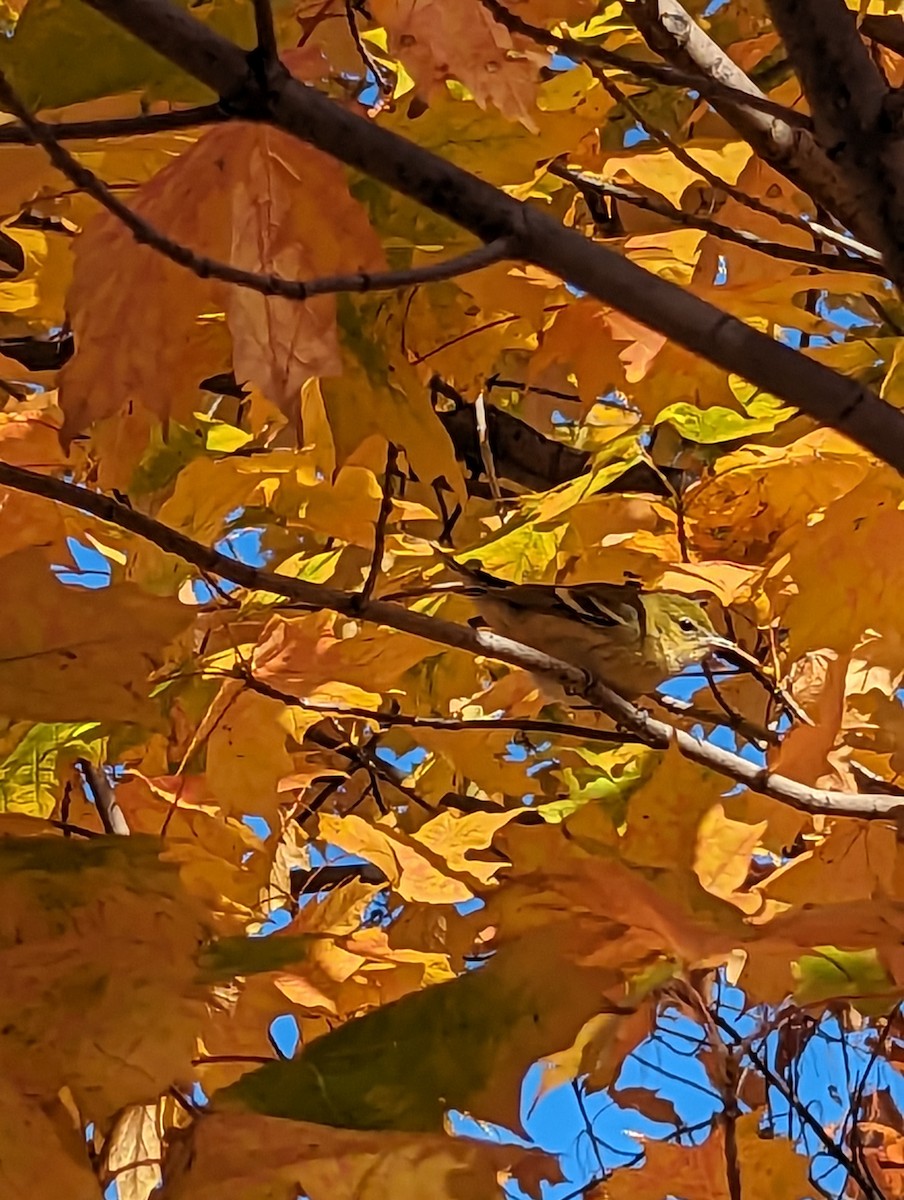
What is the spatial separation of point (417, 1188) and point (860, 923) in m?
0.28

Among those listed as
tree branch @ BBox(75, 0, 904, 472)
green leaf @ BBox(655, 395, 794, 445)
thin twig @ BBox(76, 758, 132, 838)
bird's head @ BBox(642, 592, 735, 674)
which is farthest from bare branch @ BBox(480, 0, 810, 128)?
bird's head @ BBox(642, 592, 735, 674)

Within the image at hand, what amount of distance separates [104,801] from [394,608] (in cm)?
43

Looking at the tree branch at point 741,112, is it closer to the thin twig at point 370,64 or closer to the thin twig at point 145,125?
the thin twig at point 370,64

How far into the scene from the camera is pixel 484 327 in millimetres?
1046

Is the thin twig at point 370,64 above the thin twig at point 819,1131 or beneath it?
above

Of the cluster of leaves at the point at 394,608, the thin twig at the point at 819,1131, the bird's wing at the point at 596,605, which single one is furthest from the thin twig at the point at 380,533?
the bird's wing at the point at 596,605

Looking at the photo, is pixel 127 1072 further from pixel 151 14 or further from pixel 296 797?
pixel 296 797

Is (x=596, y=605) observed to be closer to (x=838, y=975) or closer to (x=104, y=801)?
(x=104, y=801)

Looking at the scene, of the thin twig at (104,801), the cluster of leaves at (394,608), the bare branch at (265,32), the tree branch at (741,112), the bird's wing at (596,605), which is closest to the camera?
the bare branch at (265,32)

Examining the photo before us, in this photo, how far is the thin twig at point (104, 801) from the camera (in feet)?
3.96

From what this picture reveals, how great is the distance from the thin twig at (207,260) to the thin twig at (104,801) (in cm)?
75

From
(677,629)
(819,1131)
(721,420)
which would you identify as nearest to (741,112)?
(721,420)

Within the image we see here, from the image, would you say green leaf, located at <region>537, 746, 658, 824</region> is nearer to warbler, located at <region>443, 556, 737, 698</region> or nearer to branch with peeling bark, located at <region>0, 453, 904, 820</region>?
branch with peeling bark, located at <region>0, 453, 904, 820</region>

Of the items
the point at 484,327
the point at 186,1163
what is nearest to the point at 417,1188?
the point at 186,1163
